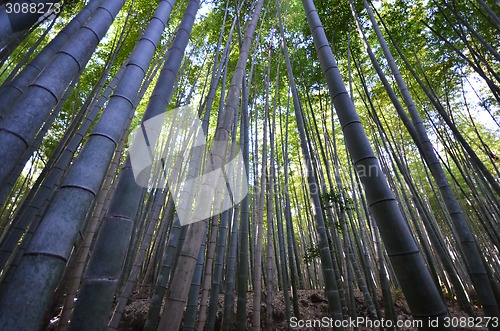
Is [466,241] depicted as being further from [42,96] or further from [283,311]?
[283,311]

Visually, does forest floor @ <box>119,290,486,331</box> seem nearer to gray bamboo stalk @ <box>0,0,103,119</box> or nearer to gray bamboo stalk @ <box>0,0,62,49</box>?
gray bamboo stalk @ <box>0,0,103,119</box>

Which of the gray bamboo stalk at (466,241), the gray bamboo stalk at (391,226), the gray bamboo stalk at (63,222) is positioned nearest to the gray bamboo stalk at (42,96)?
the gray bamboo stalk at (63,222)

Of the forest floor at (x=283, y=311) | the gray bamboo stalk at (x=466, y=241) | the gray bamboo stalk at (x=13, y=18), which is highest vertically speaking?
the gray bamboo stalk at (x=13, y=18)

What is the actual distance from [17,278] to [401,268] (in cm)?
132

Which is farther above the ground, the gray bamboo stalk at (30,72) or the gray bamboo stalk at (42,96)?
the gray bamboo stalk at (30,72)

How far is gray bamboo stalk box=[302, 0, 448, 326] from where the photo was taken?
3.07ft

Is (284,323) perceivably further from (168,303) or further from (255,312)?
(168,303)

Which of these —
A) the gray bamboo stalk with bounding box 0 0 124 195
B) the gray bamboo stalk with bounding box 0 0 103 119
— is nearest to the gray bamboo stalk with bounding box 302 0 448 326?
the gray bamboo stalk with bounding box 0 0 124 195

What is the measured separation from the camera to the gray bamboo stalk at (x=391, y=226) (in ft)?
3.07

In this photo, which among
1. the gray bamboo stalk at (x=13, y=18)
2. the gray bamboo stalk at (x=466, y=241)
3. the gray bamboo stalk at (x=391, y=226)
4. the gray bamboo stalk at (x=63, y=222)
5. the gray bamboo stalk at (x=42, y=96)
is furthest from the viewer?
the gray bamboo stalk at (x=466, y=241)

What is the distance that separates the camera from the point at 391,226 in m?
1.05

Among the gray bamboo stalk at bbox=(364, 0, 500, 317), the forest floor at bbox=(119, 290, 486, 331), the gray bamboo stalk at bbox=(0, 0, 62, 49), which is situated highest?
the gray bamboo stalk at bbox=(0, 0, 62, 49)

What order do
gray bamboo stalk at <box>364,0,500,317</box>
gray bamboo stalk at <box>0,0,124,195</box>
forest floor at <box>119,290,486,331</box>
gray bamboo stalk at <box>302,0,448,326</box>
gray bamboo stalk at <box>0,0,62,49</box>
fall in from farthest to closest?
forest floor at <box>119,290,486,331</box>
gray bamboo stalk at <box>364,0,500,317</box>
gray bamboo stalk at <box>0,0,62,49</box>
gray bamboo stalk at <box>0,0,124,195</box>
gray bamboo stalk at <box>302,0,448,326</box>

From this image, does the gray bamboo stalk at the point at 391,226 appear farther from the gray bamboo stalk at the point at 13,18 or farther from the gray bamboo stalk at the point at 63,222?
the gray bamboo stalk at the point at 13,18
